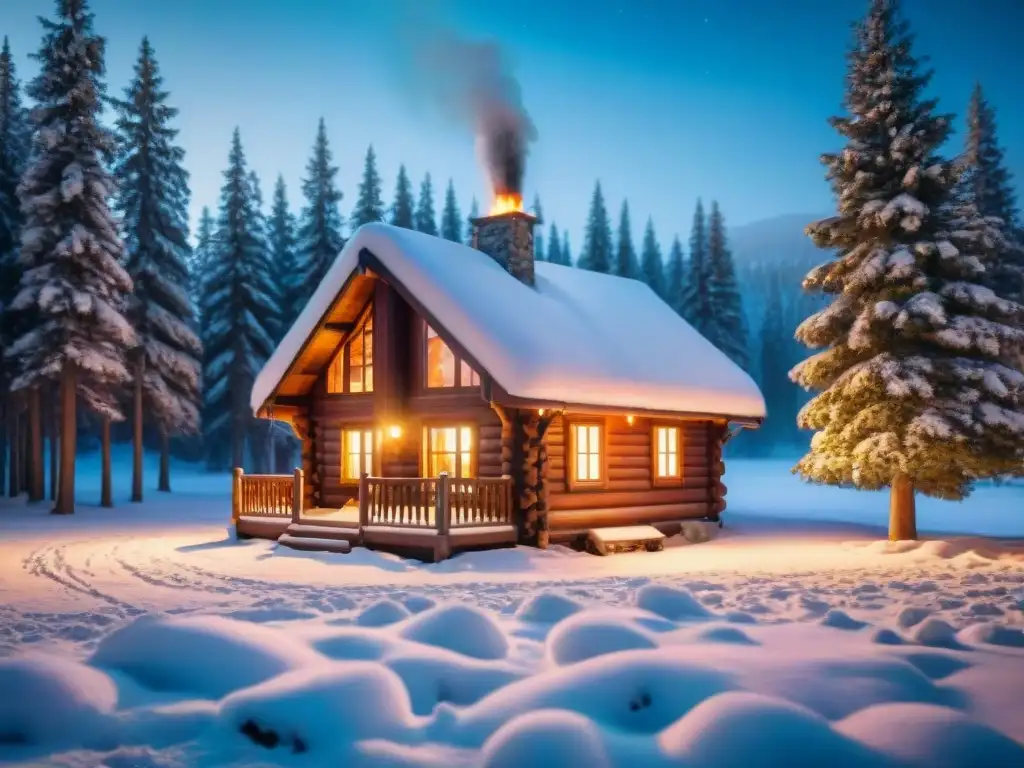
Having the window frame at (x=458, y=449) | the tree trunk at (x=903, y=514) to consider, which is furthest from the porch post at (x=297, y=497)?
the tree trunk at (x=903, y=514)

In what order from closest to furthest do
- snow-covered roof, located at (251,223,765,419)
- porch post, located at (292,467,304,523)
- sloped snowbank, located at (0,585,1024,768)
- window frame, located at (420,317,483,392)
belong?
1. sloped snowbank, located at (0,585,1024,768)
2. snow-covered roof, located at (251,223,765,419)
3. window frame, located at (420,317,483,392)
4. porch post, located at (292,467,304,523)

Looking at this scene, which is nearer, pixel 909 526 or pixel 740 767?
pixel 740 767

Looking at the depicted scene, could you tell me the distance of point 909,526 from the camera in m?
18.4

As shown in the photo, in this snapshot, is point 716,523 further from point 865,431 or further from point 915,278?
point 915,278

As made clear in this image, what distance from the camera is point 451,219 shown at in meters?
81.9

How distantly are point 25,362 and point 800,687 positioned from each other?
91.5 feet

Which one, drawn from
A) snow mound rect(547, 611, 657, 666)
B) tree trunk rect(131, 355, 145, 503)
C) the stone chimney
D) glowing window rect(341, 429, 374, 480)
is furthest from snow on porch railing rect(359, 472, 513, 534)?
tree trunk rect(131, 355, 145, 503)

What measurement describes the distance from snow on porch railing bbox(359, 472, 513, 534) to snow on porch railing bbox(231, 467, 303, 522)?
2.93 m

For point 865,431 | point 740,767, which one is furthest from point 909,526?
point 740,767

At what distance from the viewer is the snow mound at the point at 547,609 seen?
348 inches

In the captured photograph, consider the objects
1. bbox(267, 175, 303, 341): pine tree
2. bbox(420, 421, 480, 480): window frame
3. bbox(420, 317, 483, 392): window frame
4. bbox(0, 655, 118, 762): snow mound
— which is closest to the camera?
bbox(0, 655, 118, 762): snow mound

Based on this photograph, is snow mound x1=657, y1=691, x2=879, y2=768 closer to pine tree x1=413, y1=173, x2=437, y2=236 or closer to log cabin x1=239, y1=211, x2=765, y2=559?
log cabin x1=239, y1=211, x2=765, y2=559

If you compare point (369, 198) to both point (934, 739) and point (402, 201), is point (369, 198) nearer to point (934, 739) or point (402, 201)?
point (402, 201)

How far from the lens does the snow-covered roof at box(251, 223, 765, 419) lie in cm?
1652
